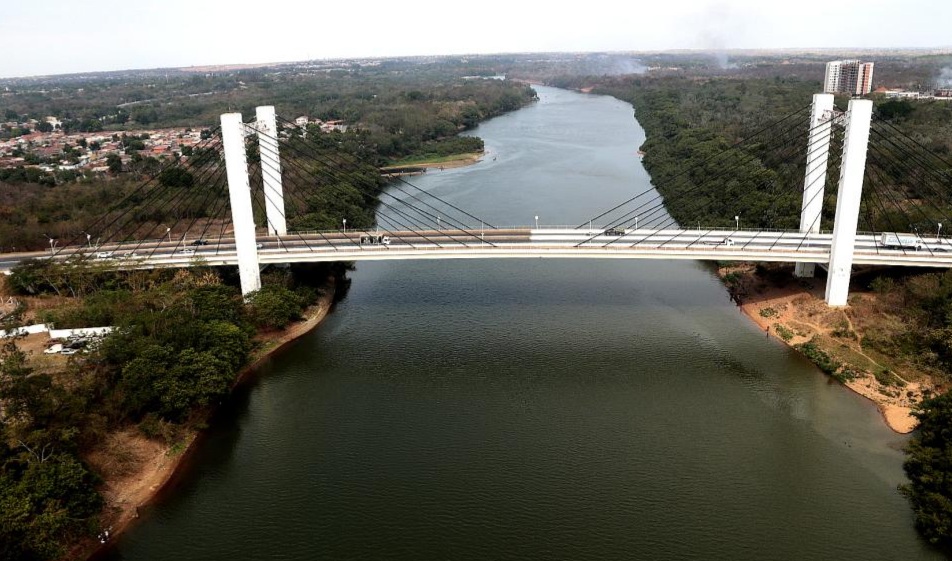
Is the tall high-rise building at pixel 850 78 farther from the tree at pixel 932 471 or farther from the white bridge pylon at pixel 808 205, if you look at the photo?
the tree at pixel 932 471

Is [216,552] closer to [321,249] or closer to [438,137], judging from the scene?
[321,249]

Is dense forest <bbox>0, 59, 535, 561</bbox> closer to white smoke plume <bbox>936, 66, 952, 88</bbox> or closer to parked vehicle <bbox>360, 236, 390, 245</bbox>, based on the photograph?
parked vehicle <bbox>360, 236, 390, 245</bbox>

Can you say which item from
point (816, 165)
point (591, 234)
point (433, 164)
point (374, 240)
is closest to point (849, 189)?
point (816, 165)

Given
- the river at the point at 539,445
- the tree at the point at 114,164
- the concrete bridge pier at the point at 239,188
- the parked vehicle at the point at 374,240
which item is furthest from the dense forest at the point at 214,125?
the river at the point at 539,445

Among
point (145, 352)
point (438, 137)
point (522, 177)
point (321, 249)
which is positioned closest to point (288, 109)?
point (438, 137)

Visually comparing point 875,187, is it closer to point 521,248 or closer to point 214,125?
point 521,248

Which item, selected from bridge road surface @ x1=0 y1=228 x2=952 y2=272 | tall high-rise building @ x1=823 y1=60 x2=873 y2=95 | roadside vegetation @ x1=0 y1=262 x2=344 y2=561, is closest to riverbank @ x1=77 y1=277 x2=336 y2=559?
roadside vegetation @ x1=0 y1=262 x2=344 y2=561
